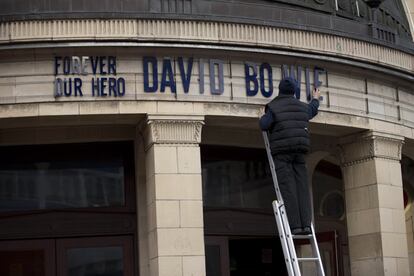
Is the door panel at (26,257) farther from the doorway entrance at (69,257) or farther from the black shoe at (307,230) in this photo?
the black shoe at (307,230)

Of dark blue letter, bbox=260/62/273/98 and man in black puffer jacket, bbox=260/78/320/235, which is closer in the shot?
man in black puffer jacket, bbox=260/78/320/235

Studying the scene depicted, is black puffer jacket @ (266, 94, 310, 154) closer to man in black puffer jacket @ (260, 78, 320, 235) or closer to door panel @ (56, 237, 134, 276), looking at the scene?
man in black puffer jacket @ (260, 78, 320, 235)

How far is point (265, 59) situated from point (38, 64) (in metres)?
4.08

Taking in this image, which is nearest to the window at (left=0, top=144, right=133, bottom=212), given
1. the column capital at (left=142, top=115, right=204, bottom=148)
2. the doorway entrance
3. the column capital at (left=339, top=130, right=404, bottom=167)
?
the doorway entrance

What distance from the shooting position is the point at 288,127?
14312mm

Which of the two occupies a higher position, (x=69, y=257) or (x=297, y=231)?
(x=69, y=257)

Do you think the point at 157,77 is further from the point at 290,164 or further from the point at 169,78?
the point at 290,164

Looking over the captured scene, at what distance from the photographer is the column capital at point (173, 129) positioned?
1736cm

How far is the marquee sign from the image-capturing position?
1736cm

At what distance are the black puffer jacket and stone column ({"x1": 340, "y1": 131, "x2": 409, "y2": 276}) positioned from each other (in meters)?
5.28

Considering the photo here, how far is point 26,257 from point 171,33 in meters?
5.44

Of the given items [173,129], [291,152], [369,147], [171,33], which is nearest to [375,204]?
[369,147]

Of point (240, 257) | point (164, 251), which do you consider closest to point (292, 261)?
point (164, 251)

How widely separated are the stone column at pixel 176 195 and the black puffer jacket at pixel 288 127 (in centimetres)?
313
